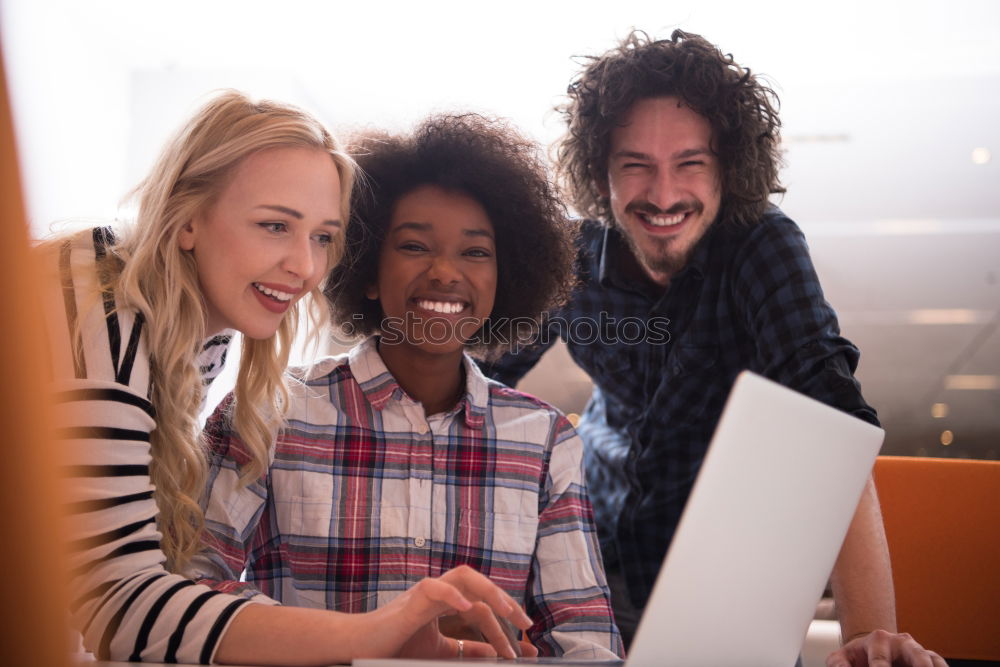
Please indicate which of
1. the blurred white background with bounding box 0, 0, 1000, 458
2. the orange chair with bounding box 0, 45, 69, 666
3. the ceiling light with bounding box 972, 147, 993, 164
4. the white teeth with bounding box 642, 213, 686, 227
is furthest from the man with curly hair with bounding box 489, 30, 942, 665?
the ceiling light with bounding box 972, 147, 993, 164

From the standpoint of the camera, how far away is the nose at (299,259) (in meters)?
1.08

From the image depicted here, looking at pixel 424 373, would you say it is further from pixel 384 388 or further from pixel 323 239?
pixel 323 239

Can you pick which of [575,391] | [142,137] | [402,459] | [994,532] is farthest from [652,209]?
[575,391]

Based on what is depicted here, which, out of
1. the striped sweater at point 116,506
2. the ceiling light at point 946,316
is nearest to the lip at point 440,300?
the striped sweater at point 116,506

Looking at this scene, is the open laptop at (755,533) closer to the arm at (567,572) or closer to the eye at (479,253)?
the arm at (567,572)

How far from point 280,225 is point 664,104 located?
0.84 m

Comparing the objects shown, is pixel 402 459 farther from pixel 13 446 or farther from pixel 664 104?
pixel 13 446

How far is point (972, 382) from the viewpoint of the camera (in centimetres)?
554

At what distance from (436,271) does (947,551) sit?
0.94 m

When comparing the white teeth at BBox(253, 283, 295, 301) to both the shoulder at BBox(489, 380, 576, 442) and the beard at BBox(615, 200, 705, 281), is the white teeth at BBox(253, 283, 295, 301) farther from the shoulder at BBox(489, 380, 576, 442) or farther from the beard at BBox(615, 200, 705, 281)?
the beard at BBox(615, 200, 705, 281)

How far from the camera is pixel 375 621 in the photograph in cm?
74

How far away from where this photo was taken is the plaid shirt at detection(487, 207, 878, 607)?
56.0 inches

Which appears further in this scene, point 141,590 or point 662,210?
point 662,210

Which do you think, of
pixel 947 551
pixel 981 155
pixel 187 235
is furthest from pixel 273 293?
pixel 981 155
